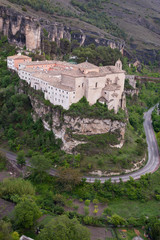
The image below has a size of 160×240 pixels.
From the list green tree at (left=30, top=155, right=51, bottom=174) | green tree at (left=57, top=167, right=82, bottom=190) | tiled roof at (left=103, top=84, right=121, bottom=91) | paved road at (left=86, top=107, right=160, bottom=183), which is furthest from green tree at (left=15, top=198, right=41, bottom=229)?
tiled roof at (left=103, top=84, right=121, bottom=91)

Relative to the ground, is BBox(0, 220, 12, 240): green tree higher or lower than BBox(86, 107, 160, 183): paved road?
higher

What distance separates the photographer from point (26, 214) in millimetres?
32469

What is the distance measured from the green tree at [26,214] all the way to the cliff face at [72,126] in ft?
49.5

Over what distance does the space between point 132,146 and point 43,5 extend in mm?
70802

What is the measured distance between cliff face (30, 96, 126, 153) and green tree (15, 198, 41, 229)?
15.1m

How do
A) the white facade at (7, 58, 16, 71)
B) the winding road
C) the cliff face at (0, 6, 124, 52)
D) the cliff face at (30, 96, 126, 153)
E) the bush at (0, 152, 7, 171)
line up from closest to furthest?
the winding road → the bush at (0, 152, 7, 171) → the cliff face at (30, 96, 126, 153) → the white facade at (7, 58, 16, 71) → the cliff face at (0, 6, 124, 52)

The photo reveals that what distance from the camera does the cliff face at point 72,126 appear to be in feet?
155

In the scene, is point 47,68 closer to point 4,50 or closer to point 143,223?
point 4,50

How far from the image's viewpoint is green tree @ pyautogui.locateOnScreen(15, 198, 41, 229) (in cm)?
3247

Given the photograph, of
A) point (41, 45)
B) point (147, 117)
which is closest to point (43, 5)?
point (41, 45)

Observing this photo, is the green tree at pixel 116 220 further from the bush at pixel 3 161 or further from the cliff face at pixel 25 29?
the cliff face at pixel 25 29

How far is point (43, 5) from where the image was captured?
99.8m

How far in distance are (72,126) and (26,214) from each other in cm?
1874

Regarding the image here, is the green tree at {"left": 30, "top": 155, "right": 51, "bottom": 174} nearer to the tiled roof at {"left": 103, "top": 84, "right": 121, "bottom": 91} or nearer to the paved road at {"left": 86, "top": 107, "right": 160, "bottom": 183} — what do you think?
the paved road at {"left": 86, "top": 107, "right": 160, "bottom": 183}
